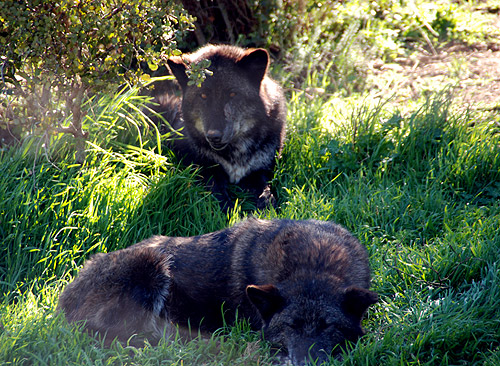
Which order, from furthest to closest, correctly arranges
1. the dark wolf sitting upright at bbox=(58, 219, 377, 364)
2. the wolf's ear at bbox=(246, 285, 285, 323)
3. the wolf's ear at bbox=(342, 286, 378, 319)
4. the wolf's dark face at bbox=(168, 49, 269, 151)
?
the wolf's dark face at bbox=(168, 49, 269, 151) < the dark wolf sitting upright at bbox=(58, 219, 377, 364) < the wolf's ear at bbox=(246, 285, 285, 323) < the wolf's ear at bbox=(342, 286, 378, 319)

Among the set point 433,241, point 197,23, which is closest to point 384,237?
point 433,241

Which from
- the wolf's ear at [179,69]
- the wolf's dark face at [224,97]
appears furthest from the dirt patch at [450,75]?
the wolf's ear at [179,69]

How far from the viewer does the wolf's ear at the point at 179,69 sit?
6250 millimetres

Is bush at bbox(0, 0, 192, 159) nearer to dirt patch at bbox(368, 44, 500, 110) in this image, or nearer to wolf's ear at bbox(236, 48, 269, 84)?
wolf's ear at bbox(236, 48, 269, 84)

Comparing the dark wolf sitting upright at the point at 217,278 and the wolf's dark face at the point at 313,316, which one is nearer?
the wolf's dark face at the point at 313,316

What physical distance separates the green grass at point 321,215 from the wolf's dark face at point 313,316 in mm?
153

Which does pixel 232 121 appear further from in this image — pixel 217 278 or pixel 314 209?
pixel 217 278

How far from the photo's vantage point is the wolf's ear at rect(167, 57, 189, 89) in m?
6.25

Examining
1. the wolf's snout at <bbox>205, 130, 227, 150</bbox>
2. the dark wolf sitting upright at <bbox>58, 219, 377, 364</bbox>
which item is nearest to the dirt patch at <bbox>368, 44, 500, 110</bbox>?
the wolf's snout at <bbox>205, 130, 227, 150</bbox>

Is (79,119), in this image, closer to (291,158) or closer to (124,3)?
(124,3)

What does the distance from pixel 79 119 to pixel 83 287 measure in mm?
2100

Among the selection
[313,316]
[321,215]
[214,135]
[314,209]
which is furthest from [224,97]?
[313,316]

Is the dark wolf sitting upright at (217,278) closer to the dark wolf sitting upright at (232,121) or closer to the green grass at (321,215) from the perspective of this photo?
the green grass at (321,215)

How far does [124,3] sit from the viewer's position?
208 inches
